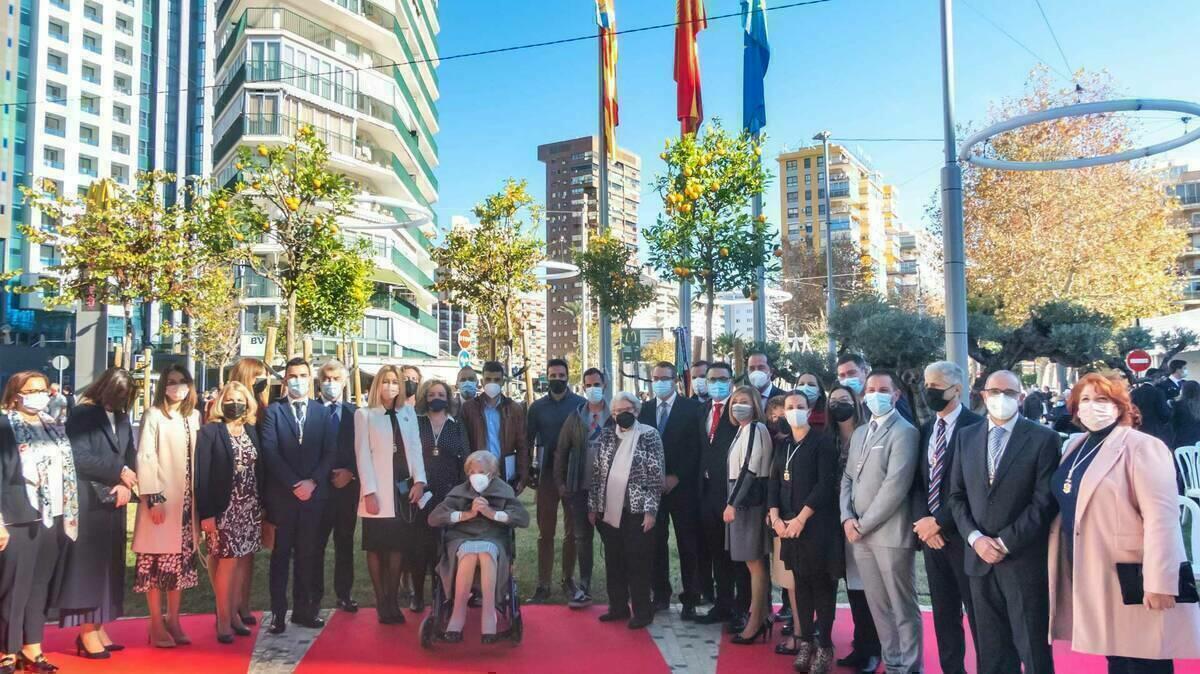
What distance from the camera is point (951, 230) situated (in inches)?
391

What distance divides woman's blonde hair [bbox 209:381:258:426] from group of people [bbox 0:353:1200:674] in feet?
0.08

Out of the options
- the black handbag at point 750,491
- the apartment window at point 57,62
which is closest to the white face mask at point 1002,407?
the black handbag at point 750,491

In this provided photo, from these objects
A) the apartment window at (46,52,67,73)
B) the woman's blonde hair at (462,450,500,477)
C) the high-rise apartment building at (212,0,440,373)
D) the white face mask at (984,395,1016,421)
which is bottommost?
the woman's blonde hair at (462,450,500,477)

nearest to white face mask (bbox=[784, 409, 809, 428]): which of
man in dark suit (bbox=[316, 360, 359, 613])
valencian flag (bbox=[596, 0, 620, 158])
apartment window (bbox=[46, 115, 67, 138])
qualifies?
man in dark suit (bbox=[316, 360, 359, 613])

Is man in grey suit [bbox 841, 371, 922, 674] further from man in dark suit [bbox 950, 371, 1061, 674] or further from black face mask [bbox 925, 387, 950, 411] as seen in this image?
man in dark suit [bbox 950, 371, 1061, 674]

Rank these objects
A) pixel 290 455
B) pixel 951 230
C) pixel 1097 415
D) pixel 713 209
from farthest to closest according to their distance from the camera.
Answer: pixel 713 209 → pixel 951 230 → pixel 290 455 → pixel 1097 415

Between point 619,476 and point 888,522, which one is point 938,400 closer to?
point 888,522

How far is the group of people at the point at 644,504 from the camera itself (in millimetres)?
4723

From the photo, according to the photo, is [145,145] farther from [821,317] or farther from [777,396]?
[777,396]

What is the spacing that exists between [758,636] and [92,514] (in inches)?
196

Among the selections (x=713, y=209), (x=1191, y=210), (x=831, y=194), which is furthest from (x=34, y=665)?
(x=831, y=194)

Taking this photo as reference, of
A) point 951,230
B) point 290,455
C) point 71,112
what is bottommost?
point 290,455

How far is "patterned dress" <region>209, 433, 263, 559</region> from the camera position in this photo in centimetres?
675

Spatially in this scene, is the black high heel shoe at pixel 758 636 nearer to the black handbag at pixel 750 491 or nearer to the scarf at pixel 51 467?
the black handbag at pixel 750 491
